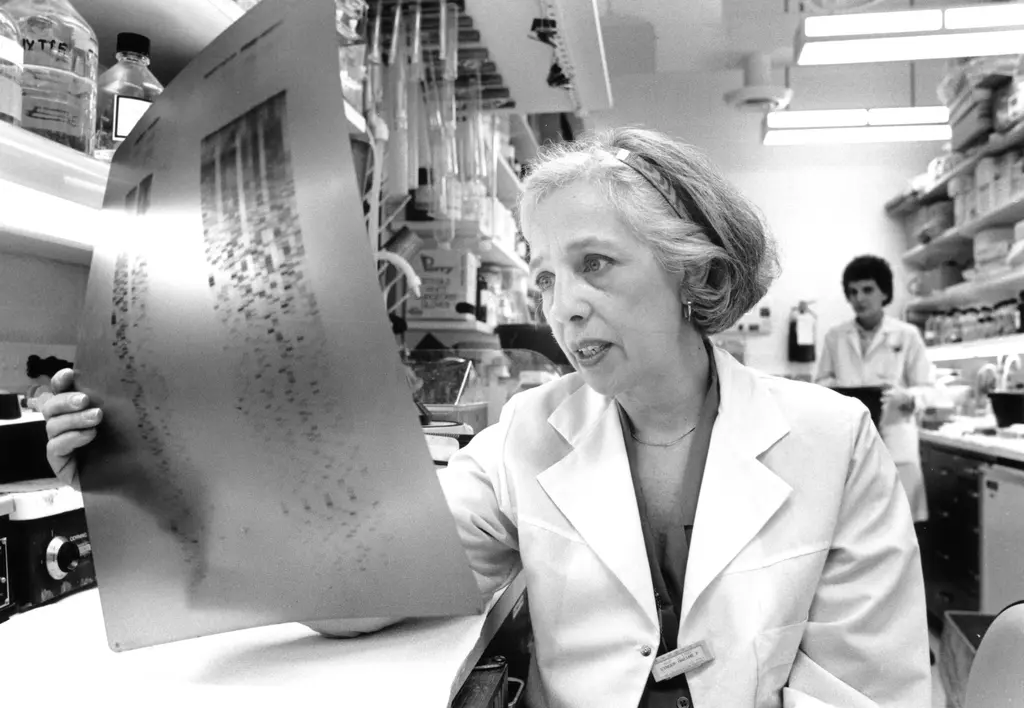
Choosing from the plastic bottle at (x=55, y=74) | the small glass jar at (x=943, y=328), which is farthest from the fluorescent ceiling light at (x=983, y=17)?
the small glass jar at (x=943, y=328)

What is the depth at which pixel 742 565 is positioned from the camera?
1003 millimetres

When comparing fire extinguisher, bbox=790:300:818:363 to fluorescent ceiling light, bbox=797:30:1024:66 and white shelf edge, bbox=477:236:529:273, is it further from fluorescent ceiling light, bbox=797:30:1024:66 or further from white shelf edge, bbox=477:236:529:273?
fluorescent ceiling light, bbox=797:30:1024:66

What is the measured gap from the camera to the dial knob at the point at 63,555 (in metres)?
0.99

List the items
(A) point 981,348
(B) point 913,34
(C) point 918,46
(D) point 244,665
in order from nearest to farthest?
(D) point 244,665 → (B) point 913,34 → (C) point 918,46 → (A) point 981,348

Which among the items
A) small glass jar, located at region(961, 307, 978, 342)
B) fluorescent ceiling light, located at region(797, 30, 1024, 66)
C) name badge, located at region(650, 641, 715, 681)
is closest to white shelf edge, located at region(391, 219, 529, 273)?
fluorescent ceiling light, located at region(797, 30, 1024, 66)

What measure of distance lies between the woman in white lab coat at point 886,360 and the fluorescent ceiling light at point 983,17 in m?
1.57

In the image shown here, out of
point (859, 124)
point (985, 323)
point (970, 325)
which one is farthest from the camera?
point (970, 325)

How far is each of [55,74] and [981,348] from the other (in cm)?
485

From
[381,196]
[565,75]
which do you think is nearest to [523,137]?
[565,75]

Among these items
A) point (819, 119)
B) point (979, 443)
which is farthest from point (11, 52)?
point (819, 119)

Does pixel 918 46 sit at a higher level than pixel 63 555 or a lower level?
higher

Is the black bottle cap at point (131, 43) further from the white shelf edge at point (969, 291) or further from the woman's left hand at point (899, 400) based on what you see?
the white shelf edge at point (969, 291)

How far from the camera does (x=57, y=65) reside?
112 centimetres

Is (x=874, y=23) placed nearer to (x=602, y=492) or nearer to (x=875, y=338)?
(x=875, y=338)
